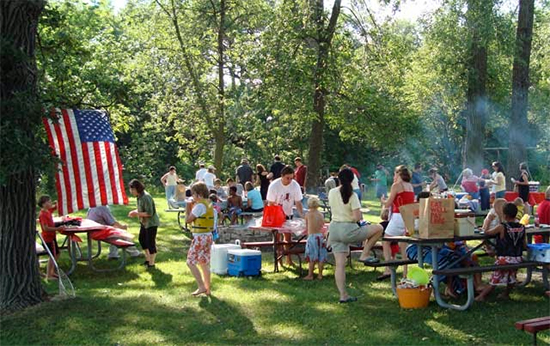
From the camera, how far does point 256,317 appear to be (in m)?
7.90

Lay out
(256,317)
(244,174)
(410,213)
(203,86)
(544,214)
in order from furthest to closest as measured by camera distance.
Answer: (203,86)
(244,174)
(544,214)
(410,213)
(256,317)

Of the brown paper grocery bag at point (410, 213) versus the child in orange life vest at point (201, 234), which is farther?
the child in orange life vest at point (201, 234)

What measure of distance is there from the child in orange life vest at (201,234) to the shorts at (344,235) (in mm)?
1618

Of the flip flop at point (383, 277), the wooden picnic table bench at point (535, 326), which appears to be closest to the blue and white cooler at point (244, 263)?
the flip flop at point (383, 277)

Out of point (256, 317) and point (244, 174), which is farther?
point (244, 174)

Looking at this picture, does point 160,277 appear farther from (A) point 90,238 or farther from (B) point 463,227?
(B) point 463,227

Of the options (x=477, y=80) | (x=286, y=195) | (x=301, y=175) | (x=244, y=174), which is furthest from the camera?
(x=477, y=80)

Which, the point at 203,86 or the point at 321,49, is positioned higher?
the point at 203,86

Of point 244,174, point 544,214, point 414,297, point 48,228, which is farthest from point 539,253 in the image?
point 244,174

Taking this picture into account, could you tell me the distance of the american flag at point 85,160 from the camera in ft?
31.8

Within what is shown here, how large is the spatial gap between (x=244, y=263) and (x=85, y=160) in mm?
2758

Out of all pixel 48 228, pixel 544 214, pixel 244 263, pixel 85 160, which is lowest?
pixel 244 263

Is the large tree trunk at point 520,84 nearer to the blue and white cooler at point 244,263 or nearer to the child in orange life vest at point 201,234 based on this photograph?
the blue and white cooler at point 244,263

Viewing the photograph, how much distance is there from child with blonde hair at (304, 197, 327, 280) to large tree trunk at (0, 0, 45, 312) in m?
3.91
